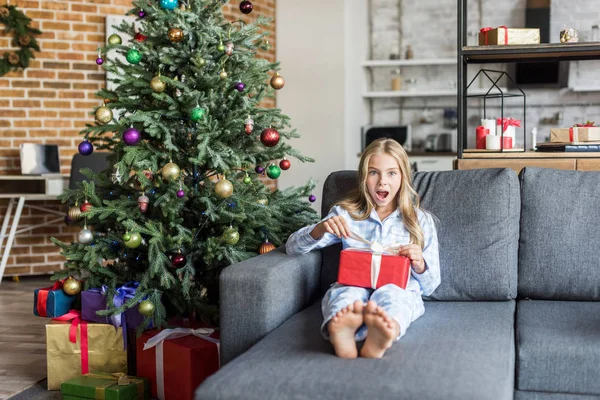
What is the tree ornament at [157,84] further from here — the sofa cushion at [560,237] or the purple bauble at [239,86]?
the sofa cushion at [560,237]

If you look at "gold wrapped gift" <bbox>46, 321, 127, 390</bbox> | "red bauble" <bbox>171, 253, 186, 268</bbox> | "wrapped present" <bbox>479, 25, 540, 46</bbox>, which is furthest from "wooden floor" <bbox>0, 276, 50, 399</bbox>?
"wrapped present" <bbox>479, 25, 540, 46</bbox>

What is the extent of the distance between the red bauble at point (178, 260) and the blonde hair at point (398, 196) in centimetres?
64

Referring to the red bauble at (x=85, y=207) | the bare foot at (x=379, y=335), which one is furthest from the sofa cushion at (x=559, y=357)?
the red bauble at (x=85, y=207)

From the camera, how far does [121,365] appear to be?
2832mm

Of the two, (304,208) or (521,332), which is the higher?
(304,208)

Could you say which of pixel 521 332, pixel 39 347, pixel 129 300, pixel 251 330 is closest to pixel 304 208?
pixel 129 300

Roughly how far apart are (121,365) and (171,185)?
75 cm

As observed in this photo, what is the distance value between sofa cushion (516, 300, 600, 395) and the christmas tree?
3.72 ft

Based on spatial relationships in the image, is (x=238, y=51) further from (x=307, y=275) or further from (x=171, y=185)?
(x=307, y=275)

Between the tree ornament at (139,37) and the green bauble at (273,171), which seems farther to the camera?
the green bauble at (273,171)

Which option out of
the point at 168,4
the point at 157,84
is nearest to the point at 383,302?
the point at 157,84

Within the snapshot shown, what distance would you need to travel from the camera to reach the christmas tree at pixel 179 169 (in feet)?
8.83

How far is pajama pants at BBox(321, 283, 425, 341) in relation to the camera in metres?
1.97

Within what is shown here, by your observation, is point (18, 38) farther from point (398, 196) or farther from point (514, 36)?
point (398, 196)
